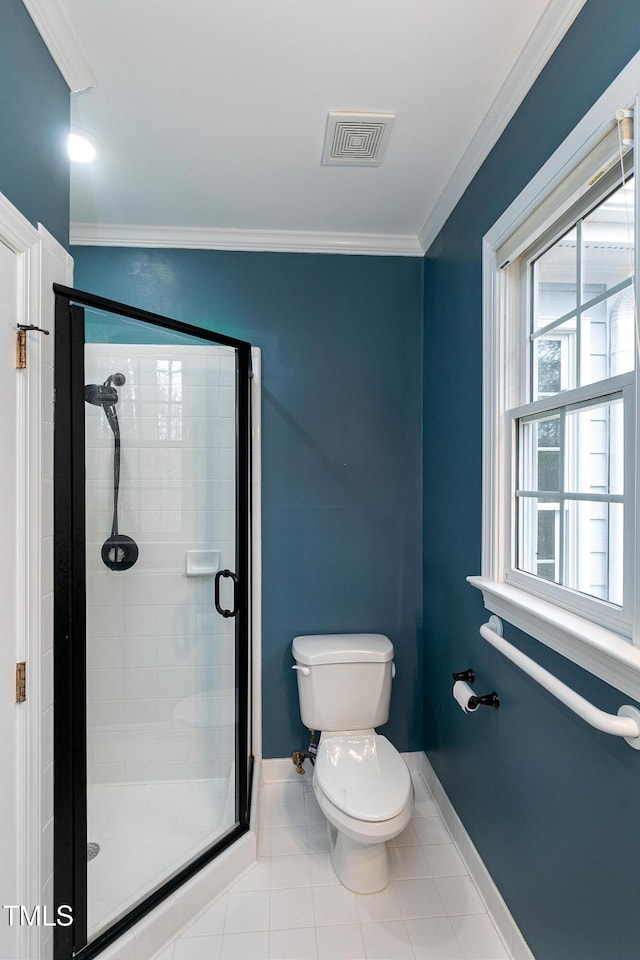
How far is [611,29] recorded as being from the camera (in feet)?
3.25

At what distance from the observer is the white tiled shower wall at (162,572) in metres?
1.48

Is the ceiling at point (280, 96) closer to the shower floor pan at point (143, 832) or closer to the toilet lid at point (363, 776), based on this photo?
the shower floor pan at point (143, 832)

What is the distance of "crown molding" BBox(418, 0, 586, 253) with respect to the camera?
115 centimetres

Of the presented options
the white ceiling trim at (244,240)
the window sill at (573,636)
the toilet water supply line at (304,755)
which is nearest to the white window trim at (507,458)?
the window sill at (573,636)

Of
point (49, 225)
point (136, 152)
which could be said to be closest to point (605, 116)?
point (49, 225)

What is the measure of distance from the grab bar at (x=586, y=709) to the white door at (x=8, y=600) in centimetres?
118

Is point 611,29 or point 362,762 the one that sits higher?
point 611,29

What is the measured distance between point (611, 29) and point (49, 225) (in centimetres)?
131

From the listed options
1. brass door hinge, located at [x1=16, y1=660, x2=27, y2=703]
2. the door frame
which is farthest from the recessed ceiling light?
brass door hinge, located at [x1=16, y1=660, x2=27, y2=703]

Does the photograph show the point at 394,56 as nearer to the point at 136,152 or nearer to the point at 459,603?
the point at 136,152

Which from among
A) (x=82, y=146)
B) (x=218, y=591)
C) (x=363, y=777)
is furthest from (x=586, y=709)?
(x=82, y=146)

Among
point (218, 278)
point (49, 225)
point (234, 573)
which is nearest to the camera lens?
point (49, 225)

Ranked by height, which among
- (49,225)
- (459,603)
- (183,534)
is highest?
(49,225)

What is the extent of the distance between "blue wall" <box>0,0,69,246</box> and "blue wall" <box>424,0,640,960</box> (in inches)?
48.7
